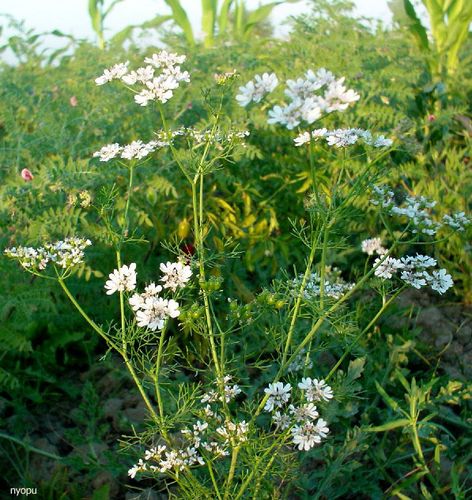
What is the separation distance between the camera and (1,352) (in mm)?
2896

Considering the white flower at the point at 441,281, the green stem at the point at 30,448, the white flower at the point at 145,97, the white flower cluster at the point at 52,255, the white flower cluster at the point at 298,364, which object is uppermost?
the white flower at the point at 145,97

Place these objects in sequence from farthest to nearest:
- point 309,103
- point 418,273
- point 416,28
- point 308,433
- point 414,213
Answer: point 416,28
point 414,213
point 418,273
point 308,433
point 309,103

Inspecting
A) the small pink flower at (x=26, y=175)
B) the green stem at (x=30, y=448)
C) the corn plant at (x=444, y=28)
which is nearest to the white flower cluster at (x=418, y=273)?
the green stem at (x=30, y=448)

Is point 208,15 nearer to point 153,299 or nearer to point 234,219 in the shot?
point 234,219

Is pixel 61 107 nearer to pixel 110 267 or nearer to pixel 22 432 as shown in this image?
pixel 110 267

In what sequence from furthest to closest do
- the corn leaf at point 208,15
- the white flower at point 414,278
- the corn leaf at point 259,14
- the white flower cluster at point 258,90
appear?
1. the corn leaf at point 208,15
2. the corn leaf at point 259,14
3. the white flower at point 414,278
4. the white flower cluster at point 258,90

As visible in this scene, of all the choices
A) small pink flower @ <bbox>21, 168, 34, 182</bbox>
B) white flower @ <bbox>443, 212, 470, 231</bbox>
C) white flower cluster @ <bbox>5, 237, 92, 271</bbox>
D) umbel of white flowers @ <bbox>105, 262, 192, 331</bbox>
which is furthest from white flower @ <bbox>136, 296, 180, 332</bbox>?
small pink flower @ <bbox>21, 168, 34, 182</bbox>

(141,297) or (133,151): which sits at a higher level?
(133,151)

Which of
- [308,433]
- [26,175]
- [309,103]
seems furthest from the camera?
[26,175]

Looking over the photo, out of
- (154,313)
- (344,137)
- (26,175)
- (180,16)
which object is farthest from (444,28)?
(154,313)

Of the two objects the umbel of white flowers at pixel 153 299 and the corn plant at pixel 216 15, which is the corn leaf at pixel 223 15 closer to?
the corn plant at pixel 216 15

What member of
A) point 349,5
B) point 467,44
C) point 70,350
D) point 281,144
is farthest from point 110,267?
point 467,44

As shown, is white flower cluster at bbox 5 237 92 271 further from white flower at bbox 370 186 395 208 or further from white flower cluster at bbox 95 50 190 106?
white flower at bbox 370 186 395 208

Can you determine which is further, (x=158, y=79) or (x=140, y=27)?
(x=140, y=27)
